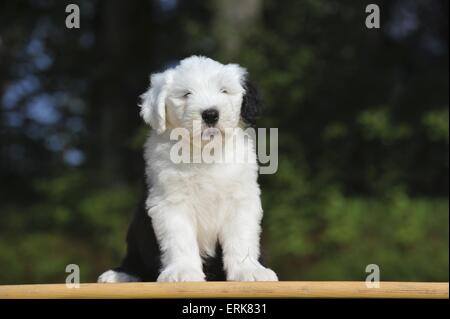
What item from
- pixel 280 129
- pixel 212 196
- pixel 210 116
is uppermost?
pixel 280 129

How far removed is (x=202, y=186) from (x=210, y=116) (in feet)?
1.07

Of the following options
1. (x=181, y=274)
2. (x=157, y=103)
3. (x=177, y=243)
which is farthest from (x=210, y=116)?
(x=181, y=274)

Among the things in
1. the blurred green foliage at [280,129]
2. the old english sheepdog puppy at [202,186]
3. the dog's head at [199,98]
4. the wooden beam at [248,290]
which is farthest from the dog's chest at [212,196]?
the blurred green foliage at [280,129]

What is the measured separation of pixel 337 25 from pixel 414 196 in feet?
8.72

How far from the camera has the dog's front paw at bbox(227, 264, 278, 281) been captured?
3.17 m

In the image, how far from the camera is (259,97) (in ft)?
11.4

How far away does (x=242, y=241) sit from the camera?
3.27m

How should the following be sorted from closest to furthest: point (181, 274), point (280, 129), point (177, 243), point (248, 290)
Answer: point (248, 290), point (181, 274), point (177, 243), point (280, 129)

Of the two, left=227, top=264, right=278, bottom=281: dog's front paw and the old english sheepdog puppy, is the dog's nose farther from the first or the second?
left=227, top=264, right=278, bottom=281: dog's front paw

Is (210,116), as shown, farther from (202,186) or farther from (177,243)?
(177,243)

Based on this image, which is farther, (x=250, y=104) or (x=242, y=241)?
(x=250, y=104)

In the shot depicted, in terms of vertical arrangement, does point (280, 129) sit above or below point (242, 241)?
above

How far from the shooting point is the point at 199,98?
10.6 ft

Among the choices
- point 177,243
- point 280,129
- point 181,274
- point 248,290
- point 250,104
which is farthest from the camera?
point 280,129
